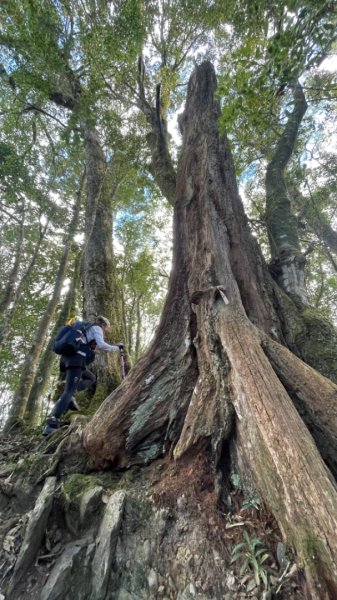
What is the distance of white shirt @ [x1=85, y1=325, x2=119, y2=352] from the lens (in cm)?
416

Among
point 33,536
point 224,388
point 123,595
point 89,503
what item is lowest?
point 123,595

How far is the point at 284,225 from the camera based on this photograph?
216 inches

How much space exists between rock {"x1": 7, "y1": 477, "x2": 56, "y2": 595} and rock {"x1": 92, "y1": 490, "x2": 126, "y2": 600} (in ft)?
1.51

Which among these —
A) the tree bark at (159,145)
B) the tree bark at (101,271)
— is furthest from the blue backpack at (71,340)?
the tree bark at (159,145)

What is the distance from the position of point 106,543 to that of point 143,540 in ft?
0.85

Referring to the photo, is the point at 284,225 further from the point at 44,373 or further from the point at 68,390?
the point at 44,373

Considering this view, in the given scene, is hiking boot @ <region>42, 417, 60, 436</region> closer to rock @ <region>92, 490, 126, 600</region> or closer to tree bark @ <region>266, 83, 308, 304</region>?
rock @ <region>92, 490, 126, 600</region>

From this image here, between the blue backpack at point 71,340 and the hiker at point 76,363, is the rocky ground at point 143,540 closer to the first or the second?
the hiker at point 76,363

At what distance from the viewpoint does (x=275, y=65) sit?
2.78 m

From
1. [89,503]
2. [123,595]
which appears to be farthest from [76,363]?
[123,595]

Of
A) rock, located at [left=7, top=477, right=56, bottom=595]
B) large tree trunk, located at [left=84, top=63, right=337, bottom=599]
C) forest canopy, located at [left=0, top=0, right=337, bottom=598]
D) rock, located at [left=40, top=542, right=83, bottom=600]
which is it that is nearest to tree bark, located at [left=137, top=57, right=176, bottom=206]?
forest canopy, located at [left=0, top=0, right=337, bottom=598]

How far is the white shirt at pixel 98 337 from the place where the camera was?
4.16 meters

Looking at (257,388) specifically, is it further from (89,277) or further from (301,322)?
(89,277)

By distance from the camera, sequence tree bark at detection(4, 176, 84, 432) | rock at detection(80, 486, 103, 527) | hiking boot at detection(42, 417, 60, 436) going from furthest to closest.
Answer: tree bark at detection(4, 176, 84, 432) < hiking boot at detection(42, 417, 60, 436) < rock at detection(80, 486, 103, 527)
